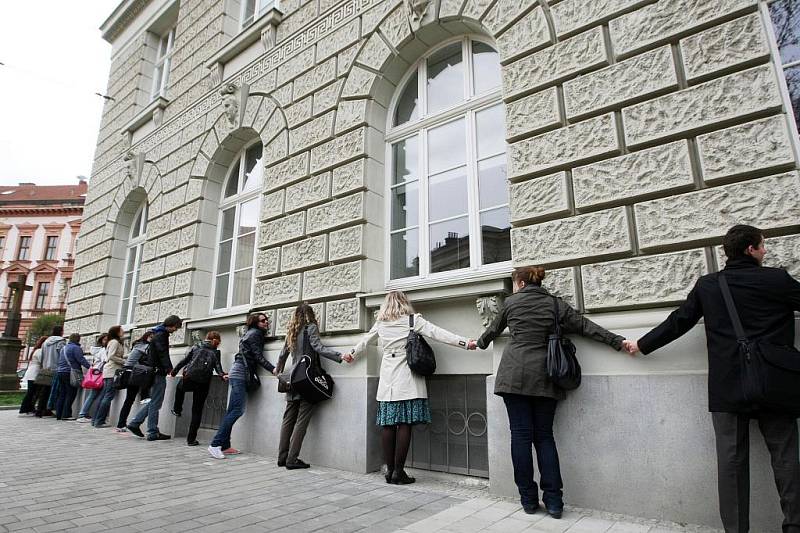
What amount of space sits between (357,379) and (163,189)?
7128 millimetres

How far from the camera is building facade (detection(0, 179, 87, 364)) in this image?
4884 cm

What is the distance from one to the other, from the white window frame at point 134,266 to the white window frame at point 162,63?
10.3ft

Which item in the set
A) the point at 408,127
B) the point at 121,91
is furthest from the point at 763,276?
the point at 121,91

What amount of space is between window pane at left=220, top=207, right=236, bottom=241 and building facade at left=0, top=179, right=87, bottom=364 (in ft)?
163

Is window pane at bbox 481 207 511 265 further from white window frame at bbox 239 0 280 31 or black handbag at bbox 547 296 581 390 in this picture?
white window frame at bbox 239 0 280 31

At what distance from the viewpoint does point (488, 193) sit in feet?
17.5

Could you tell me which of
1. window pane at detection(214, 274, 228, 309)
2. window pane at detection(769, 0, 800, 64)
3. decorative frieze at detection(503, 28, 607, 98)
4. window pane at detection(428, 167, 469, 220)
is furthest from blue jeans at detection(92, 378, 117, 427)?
window pane at detection(769, 0, 800, 64)

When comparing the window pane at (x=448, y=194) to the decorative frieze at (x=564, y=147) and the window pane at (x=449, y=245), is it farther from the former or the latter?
the decorative frieze at (x=564, y=147)

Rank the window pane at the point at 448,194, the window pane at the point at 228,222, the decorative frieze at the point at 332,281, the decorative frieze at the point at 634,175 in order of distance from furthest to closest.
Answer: the window pane at the point at 228,222 < the decorative frieze at the point at 332,281 < the window pane at the point at 448,194 < the decorative frieze at the point at 634,175

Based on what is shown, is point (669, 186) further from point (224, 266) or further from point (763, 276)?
point (224, 266)

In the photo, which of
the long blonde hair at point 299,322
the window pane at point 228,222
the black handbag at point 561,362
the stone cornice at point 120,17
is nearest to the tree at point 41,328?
the stone cornice at point 120,17

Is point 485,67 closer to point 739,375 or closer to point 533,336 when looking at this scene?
point 533,336

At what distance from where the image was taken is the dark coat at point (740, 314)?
9.61ft

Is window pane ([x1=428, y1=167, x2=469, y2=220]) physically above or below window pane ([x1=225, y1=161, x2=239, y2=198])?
below
